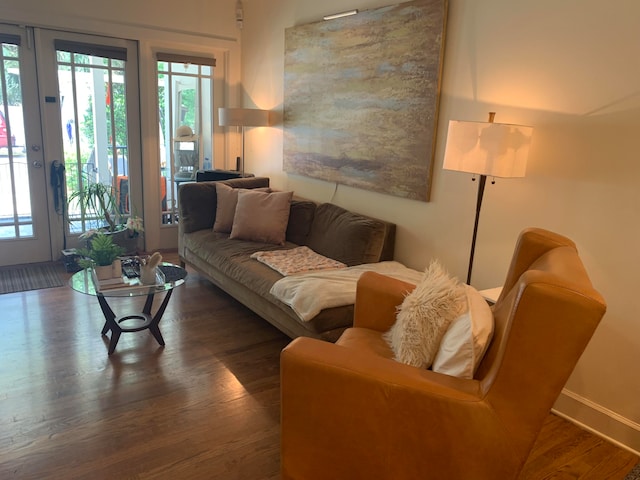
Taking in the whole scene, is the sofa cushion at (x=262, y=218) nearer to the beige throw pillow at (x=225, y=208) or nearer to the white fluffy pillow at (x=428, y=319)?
the beige throw pillow at (x=225, y=208)

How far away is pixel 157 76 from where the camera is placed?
15.4 ft

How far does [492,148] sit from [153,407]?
6.77ft

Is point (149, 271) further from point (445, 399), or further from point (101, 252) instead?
point (445, 399)

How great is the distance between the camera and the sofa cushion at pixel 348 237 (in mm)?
3219

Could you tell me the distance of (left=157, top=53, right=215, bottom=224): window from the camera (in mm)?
4812

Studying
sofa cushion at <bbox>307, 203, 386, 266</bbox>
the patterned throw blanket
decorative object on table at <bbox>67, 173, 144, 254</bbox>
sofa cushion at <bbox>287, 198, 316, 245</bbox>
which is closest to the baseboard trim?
sofa cushion at <bbox>307, 203, 386, 266</bbox>

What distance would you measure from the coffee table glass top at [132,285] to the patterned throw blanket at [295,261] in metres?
0.57

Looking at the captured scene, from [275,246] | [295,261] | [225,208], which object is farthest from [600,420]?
[225,208]

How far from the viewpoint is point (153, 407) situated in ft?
7.70

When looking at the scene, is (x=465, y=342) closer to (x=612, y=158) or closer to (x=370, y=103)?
(x=612, y=158)

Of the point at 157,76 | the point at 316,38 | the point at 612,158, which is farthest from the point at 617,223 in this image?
the point at 157,76

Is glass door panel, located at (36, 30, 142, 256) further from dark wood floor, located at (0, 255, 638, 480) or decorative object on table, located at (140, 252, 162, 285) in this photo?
decorative object on table, located at (140, 252, 162, 285)

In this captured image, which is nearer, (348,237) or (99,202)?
(348,237)

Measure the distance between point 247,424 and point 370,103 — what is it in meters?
2.31
